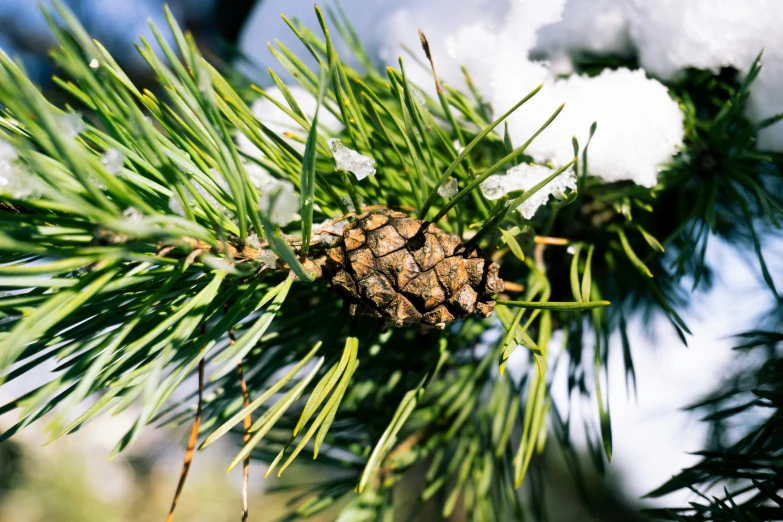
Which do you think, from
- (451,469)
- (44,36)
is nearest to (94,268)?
(451,469)

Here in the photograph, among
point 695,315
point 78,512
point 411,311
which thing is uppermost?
point 695,315

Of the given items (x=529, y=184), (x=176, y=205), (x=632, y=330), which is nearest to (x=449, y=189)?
(x=529, y=184)

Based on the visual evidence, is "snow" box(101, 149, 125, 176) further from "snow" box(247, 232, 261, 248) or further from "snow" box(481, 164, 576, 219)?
"snow" box(481, 164, 576, 219)

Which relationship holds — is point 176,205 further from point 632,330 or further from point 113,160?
point 632,330

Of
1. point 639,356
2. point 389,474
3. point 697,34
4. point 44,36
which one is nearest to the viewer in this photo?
point 697,34

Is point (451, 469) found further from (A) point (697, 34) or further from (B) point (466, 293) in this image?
(A) point (697, 34)

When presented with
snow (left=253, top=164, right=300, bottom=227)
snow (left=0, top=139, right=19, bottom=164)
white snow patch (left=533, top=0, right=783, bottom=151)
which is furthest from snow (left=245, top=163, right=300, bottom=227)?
white snow patch (left=533, top=0, right=783, bottom=151)

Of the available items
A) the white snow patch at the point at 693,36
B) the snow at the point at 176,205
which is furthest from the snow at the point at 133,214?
the white snow patch at the point at 693,36
